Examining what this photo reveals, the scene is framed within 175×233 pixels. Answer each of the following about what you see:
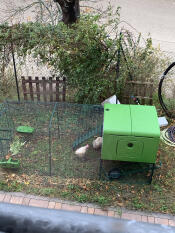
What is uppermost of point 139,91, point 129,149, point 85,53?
point 85,53

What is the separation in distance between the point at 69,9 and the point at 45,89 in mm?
2616

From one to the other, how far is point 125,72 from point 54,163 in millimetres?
2985

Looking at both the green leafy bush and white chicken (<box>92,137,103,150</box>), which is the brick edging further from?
the green leafy bush

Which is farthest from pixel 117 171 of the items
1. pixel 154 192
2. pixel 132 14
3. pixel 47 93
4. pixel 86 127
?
pixel 132 14

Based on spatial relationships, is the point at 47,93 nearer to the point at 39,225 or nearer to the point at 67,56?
the point at 67,56

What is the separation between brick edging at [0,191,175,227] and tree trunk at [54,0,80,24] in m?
5.62

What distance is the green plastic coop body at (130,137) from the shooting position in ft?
16.4

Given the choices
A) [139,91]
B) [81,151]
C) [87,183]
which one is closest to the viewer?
[87,183]

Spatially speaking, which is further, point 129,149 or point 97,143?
point 97,143

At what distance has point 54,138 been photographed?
259 inches

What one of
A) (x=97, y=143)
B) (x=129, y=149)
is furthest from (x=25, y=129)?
(x=129, y=149)

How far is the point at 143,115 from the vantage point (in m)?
5.48

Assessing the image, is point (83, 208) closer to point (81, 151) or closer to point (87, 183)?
point (87, 183)

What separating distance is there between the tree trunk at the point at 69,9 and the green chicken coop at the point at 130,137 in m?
4.41
